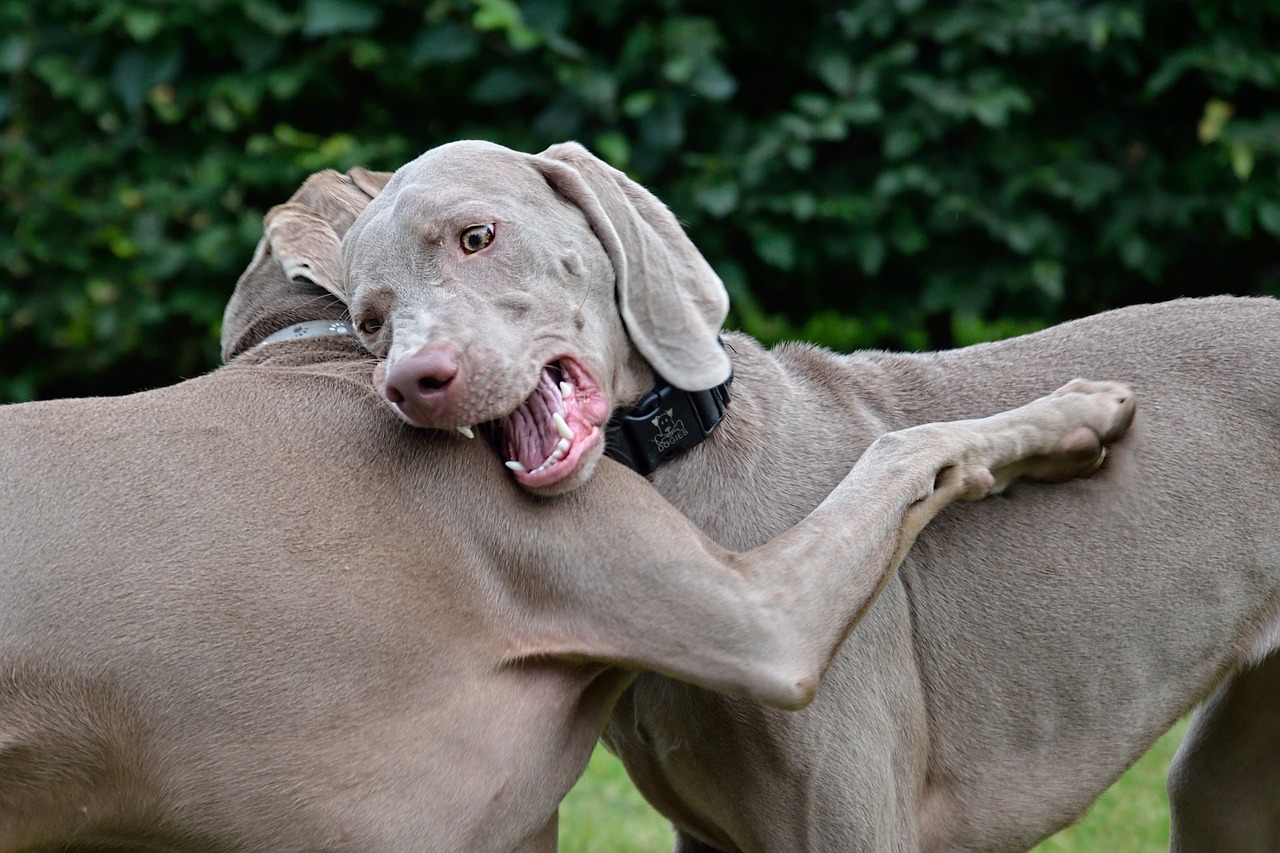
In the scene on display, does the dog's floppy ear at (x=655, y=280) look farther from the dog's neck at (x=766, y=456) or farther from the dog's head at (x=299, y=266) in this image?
the dog's head at (x=299, y=266)

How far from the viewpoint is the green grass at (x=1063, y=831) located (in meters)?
4.19

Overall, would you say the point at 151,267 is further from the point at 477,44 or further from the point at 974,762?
the point at 974,762

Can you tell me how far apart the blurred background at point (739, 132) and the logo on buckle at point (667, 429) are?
3256 mm

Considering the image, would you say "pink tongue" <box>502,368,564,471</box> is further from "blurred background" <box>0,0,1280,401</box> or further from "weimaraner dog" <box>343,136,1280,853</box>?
"blurred background" <box>0,0,1280,401</box>

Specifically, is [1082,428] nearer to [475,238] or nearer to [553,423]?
[553,423]

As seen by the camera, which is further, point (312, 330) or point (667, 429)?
point (312, 330)

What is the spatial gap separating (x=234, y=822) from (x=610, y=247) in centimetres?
121

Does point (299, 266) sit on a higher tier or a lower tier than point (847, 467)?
higher

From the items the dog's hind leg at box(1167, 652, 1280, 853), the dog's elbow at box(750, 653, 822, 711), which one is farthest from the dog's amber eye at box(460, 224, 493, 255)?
the dog's hind leg at box(1167, 652, 1280, 853)

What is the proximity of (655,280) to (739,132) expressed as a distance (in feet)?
11.5

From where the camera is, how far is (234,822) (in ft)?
7.64

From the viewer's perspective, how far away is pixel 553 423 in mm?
2588

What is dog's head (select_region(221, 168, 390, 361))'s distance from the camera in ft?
10.1

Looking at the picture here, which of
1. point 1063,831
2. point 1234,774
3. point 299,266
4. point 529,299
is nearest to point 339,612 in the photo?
point 529,299
